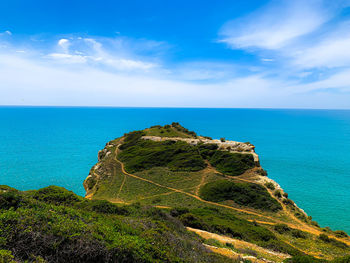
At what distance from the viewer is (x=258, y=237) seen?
19.2 meters

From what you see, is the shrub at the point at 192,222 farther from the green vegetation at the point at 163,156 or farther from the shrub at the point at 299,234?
the green vegetation at the point at 163,156

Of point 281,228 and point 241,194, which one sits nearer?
point 281,228

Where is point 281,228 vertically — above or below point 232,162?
below

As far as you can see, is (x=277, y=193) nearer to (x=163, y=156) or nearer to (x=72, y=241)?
(x=163, y=156)

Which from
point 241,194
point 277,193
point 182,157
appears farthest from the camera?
point 182,157

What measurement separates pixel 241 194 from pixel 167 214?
2067 cm

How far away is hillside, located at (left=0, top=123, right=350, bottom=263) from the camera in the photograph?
27.0 ft

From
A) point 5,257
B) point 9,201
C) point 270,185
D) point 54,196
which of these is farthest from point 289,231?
point 9,201

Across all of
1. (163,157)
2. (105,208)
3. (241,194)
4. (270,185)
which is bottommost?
(241,194)

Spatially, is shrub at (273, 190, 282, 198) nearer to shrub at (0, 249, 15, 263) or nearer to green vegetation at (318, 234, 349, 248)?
green vegetation at (318, 234, 349, 248)

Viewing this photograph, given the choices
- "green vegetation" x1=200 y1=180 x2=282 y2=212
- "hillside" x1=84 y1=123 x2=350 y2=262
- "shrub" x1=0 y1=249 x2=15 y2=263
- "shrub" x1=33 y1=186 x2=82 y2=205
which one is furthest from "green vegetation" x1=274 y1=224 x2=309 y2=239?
"shrub" x1=0 y1=249 x2=15 y2=263

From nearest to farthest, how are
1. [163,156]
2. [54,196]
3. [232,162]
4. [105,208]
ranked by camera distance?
[105,208]
[54,196]
[232,162]
[163,156]

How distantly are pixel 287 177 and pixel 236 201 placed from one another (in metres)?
40.1

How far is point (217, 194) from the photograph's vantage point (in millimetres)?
34719
